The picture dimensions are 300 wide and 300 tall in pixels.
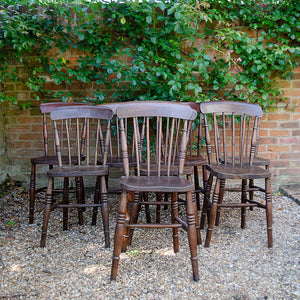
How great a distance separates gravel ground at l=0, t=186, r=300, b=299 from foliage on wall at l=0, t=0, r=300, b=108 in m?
1.45

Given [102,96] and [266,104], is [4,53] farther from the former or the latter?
[266,104]

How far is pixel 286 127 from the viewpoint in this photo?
12.3ft

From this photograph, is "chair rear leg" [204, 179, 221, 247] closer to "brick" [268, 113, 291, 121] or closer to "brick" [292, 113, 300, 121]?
"brick" [268, 113, 291, 121]

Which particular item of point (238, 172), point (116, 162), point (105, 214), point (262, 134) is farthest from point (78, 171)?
point (262, 134)

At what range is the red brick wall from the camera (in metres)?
3.72

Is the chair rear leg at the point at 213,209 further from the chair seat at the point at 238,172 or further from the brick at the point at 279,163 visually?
the brick at the point at 279,163

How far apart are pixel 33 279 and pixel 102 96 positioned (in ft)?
6.75

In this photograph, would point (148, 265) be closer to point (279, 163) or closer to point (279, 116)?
point (279, 163)

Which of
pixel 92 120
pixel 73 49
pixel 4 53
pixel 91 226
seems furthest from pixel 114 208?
pixel 4 53

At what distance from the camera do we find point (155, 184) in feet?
6.05

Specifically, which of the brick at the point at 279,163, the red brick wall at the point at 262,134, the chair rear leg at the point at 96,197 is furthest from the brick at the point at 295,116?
the chair rear leg at the point at 96,197

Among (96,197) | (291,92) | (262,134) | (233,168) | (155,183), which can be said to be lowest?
(96,197)

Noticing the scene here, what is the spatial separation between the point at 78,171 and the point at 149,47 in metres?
1.91

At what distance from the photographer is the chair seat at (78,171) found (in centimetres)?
220
